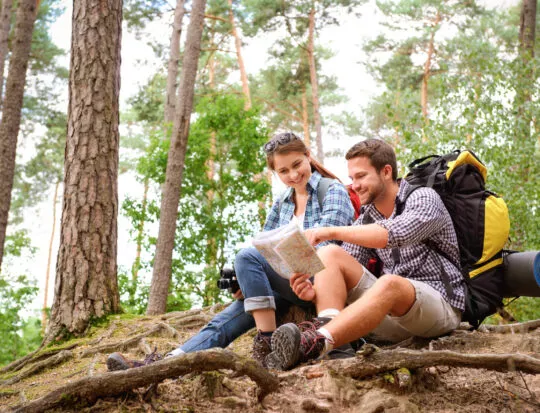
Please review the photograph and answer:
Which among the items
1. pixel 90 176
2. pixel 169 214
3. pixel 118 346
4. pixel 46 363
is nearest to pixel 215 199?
pixel 169 214

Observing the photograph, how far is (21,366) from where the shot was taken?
4.44 metres

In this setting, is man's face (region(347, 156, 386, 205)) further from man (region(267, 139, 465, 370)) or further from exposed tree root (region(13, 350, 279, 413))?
exposed tree root (region(13, 350, 279, 413))

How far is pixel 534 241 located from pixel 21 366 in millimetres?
5762

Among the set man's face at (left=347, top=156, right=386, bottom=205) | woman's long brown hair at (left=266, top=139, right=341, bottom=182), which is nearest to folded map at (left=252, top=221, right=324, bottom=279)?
man's face at (left=347, top=156, right=386, bottom=205)

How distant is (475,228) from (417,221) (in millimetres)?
491

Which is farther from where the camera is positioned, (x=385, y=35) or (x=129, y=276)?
(x=385, y=35)

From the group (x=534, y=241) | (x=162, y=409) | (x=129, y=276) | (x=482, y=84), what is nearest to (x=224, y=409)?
(x=162, y=409)

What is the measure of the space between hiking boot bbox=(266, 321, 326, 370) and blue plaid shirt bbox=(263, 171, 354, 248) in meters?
0.74

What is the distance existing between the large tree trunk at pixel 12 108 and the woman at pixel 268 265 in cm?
509

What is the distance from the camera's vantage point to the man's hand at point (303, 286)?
2.90 m

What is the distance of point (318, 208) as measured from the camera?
3510mm

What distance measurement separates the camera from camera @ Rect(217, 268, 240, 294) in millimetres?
3525

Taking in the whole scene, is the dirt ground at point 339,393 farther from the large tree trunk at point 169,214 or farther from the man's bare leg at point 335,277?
the large tree trunk at point 169,214

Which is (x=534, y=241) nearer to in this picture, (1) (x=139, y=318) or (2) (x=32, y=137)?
(1) (x=139, y=318)
